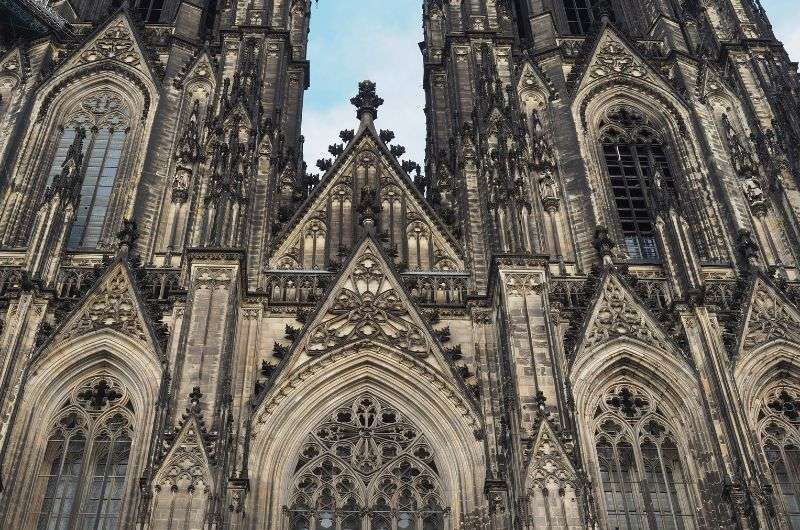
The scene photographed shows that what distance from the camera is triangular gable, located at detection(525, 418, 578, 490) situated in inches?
666

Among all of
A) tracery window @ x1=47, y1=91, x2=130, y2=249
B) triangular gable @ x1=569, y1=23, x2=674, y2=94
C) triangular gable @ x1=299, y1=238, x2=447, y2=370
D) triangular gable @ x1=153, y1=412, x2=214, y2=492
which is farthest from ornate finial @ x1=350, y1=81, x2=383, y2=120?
triangular gable @ x1=153, y1=412, x2=214, y2=492

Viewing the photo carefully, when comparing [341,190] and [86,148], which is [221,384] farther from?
[86,148]

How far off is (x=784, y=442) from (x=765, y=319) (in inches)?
97.0

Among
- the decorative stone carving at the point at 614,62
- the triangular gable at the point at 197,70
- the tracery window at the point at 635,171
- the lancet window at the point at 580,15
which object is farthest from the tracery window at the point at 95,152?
the lancet window at the point at 580,15

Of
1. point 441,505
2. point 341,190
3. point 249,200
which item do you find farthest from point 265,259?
point 441,505

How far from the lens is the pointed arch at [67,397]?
1841cm

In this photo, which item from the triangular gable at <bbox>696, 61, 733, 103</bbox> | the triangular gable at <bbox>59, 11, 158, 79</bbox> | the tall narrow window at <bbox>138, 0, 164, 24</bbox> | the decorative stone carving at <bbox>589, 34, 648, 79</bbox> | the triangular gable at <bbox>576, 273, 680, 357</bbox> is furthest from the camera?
the tall narrow window at <bbox>138, 0, 164, 24</bbox>

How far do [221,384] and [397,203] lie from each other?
7.38m

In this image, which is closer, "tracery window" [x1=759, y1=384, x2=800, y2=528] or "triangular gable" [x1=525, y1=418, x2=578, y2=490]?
"triangular gable" [x1=525, y1=418, x2=578, y2=490]

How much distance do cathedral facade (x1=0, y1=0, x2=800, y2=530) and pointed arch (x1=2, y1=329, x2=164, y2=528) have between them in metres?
0.05

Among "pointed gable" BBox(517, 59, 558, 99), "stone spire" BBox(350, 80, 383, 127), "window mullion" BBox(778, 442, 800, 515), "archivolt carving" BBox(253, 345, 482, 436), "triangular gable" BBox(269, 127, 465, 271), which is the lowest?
"window mullion" BBox(778, 442, 800, 515)

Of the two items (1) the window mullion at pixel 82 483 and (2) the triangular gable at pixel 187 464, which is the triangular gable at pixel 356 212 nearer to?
(1) the window mullion at pixel 82 483

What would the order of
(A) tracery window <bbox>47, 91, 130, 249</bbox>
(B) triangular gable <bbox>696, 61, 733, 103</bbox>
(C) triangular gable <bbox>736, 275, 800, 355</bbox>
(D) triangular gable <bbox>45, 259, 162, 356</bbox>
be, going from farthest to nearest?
(B) triangular gable <bbox>696, 61, 733, 103</bbox> → (A) tracery window <bbox>47, 91, 130, 249</bbox> → (C) triangular gable <bbox>736, 275, 800, 355</bbox> → (D) triangular gable <bbox>45, 259, 162, 356</bbox>

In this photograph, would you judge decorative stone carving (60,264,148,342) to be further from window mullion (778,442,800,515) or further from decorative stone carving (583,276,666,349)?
window mullion (778,442,800,515)
